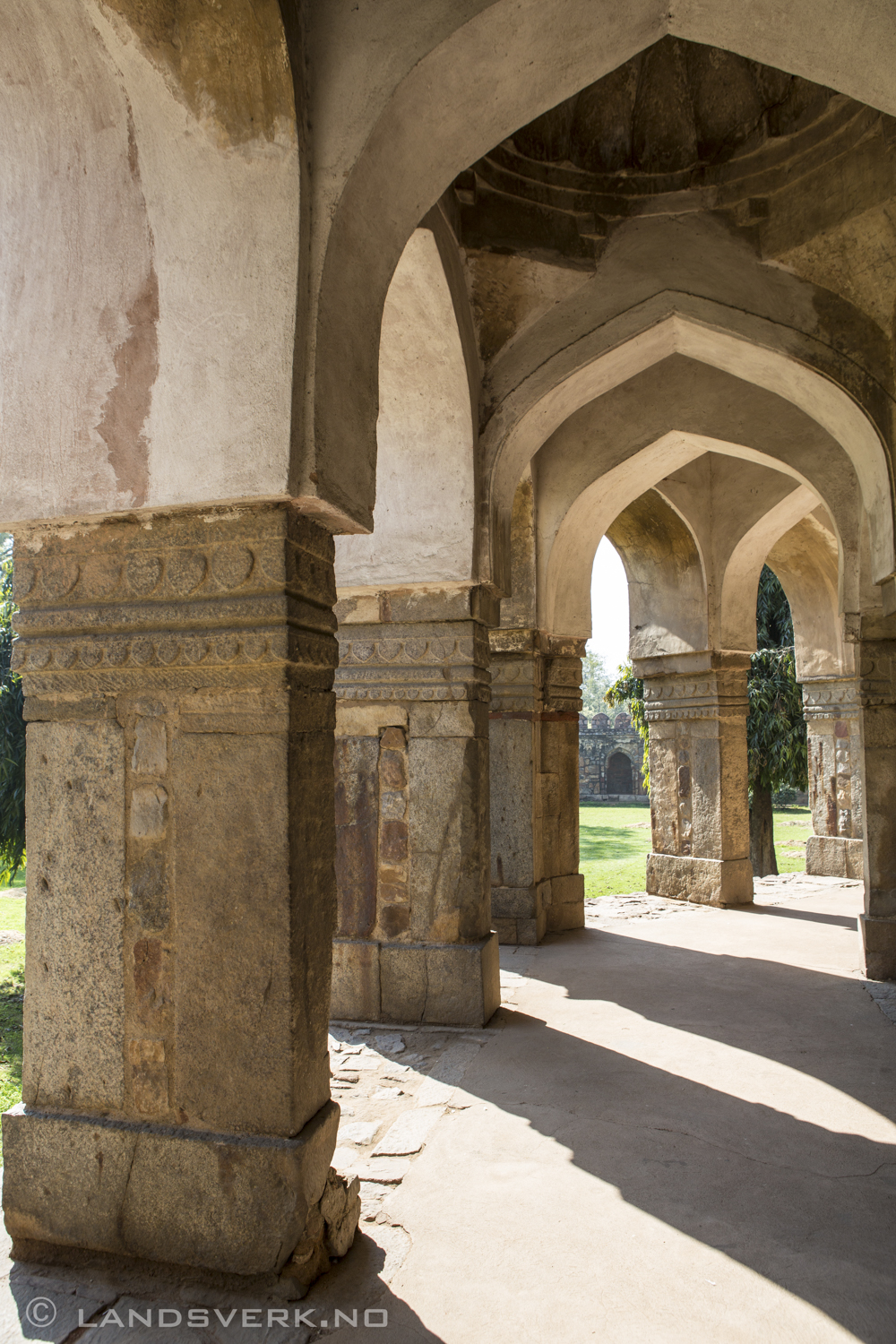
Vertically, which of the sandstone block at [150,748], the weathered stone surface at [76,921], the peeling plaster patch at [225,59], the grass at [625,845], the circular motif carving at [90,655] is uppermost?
the peeling plaster patch at [225,59]

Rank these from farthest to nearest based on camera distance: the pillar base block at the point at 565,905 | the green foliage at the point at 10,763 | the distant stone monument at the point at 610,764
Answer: the distant stone monument at the point at 610,764
the green foliage at the point at 10,763
the pillar base block at the point at 565,905

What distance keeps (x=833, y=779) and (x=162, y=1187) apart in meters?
9.54

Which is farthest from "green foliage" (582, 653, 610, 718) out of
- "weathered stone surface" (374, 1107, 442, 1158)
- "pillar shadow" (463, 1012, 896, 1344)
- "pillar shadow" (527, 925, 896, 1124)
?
"weathered stone surface" (374, 1107, 442, 1158)

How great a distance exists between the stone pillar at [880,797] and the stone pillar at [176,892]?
442 cm

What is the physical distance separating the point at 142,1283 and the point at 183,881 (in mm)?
972

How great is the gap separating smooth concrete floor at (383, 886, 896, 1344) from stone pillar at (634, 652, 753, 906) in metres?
3.11

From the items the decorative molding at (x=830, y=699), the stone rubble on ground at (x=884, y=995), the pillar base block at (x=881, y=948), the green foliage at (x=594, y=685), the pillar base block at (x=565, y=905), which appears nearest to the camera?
the stone rubble on ground at (x=884, y=995)

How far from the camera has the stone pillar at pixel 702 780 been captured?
8.17m

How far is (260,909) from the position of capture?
222 centimetres

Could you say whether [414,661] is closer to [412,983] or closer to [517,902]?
[412,983]

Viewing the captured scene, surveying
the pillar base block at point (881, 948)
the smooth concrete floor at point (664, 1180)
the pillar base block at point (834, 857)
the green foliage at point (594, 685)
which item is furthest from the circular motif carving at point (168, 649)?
the green foliage at point (594, 685)

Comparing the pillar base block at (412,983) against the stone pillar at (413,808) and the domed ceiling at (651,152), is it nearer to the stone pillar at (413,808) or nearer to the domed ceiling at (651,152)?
the stone pillar at (413,808)

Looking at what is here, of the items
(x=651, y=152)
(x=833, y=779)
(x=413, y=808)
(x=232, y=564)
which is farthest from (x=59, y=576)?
(x=833, y=779)

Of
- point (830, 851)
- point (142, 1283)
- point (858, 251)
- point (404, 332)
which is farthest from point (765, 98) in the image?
point (830, 851)
